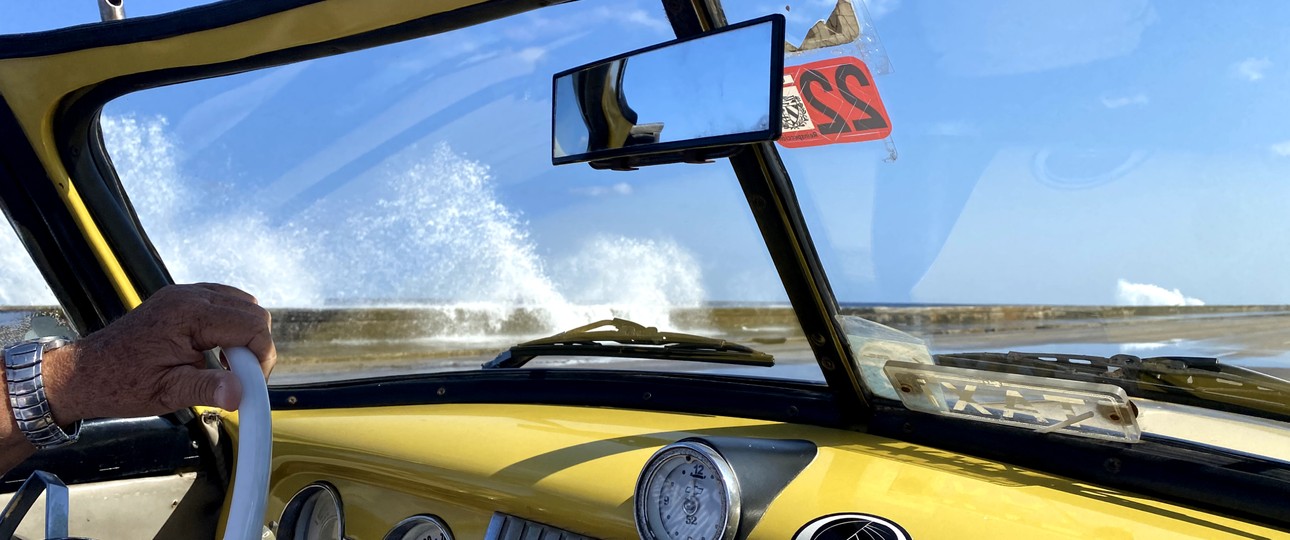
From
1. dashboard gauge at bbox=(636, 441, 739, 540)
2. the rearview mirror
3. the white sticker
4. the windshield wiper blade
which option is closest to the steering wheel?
dashboard gauge at bbox=(636, 441, 739, 540)

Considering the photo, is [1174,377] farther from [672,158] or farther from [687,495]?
[672,158]

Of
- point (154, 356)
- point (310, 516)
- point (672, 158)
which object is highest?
point (672, 158)

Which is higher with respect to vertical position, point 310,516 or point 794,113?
point 794,113

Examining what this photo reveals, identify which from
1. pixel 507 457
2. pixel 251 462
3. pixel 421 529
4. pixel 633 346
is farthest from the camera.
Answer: pixel 633 346

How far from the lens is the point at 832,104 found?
5.91 ft

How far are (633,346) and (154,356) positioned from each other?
1.40 metres

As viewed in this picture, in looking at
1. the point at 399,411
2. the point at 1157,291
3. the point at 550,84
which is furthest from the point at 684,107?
the point at 399,411

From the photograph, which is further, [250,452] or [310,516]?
[310,516]

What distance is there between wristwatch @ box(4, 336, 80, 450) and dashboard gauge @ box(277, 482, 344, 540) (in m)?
1.22

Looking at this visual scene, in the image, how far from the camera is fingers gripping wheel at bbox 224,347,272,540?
3.84 feet

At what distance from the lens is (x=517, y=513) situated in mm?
1992

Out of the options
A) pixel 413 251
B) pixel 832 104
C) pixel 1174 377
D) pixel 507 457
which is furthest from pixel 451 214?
pixel 1174 377

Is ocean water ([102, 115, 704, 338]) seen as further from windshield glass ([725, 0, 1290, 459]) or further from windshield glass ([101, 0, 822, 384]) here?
windshield glass ([725, 0, 1290, 459])

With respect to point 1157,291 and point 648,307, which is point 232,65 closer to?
point 648,307
